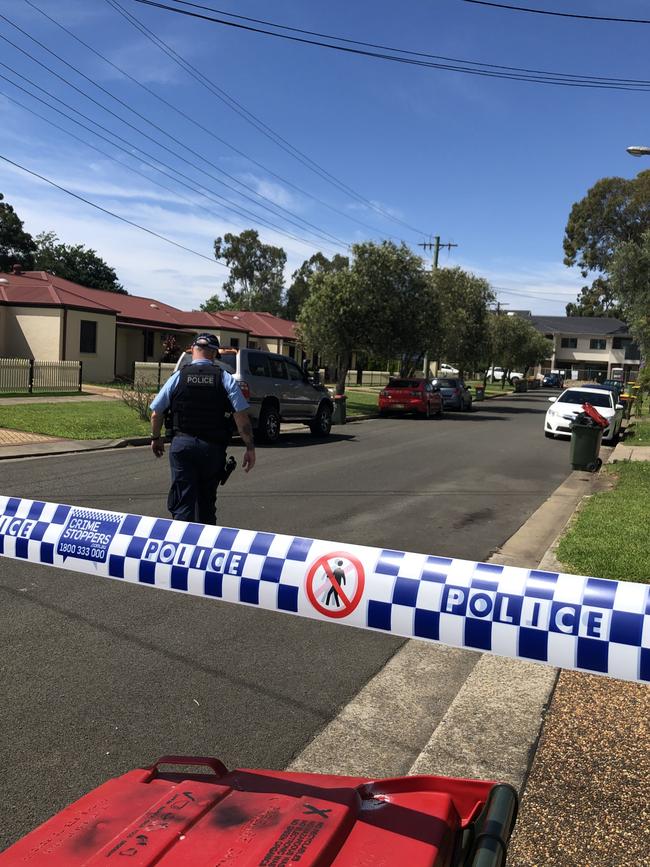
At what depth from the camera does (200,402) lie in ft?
18.6

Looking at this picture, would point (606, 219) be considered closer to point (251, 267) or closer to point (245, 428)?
point (251, 267)

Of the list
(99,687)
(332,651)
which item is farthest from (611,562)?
(99,687)

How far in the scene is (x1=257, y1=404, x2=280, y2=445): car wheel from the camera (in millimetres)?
16484

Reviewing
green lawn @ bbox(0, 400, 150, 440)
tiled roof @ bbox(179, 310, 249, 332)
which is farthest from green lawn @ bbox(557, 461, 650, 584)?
tiled roof @ bbox(179, 310, 249, 332)

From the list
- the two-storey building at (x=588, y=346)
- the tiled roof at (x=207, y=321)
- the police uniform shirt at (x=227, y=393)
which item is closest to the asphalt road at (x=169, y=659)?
the police uniform shirt at (x=227, y=393)

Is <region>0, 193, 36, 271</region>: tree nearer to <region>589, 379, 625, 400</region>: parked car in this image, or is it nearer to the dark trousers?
<region>589, 379, 625, 400</region>: parked car

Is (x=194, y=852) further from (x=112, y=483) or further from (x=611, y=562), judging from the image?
(x=112, y=483)

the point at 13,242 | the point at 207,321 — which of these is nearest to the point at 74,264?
the point at 13,242

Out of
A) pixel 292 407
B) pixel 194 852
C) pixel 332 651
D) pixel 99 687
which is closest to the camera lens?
pixel 194 852

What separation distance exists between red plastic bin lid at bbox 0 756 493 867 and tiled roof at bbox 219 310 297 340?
1853 inches

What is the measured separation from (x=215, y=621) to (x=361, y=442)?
12.8 meters

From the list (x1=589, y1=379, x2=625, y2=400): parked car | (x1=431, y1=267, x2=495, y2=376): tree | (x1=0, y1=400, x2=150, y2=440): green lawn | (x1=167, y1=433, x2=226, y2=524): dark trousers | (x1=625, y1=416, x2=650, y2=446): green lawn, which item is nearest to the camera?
(x1=167, y1=433, x2=226, y2=524): dark trousers

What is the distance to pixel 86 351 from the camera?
3194 centimetres

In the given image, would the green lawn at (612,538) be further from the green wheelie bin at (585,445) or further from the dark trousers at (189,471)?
the dark trousers at (189,471)
